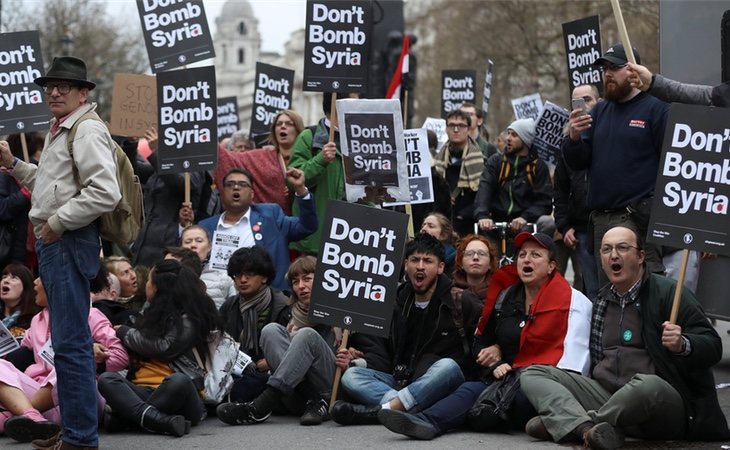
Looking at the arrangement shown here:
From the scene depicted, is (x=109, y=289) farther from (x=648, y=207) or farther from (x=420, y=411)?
(x=648, y=207)

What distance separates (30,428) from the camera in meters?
8.55

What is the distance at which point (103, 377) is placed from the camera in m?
9.51

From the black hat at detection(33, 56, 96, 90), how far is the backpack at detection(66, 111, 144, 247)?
205 millimetres

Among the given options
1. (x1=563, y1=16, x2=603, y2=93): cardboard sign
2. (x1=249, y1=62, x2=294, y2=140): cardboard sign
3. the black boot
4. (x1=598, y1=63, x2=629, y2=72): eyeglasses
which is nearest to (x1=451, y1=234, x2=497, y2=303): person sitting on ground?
(x1=598, y1=63, x2=629, y2=72): eyeglasses

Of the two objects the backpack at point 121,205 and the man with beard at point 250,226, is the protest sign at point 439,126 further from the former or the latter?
the backpack at point 121,205

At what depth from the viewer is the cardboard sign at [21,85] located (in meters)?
12.4

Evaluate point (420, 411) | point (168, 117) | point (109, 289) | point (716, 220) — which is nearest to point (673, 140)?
point (716, 220)

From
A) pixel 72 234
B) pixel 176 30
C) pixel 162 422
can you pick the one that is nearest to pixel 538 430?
pixel 162 422

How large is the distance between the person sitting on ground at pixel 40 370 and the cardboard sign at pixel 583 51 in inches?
222

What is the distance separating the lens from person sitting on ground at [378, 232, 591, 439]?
9.20 metres

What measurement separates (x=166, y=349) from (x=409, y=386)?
159 centimetres

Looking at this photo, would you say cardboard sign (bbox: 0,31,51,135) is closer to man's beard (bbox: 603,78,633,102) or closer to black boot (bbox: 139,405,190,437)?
black boot (bbox: 139,405,190,437)

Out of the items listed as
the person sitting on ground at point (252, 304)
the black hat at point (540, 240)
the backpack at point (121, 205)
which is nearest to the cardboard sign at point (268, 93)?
the person sitting on ground at point (252, 304)

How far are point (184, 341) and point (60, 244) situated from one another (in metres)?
1.69
